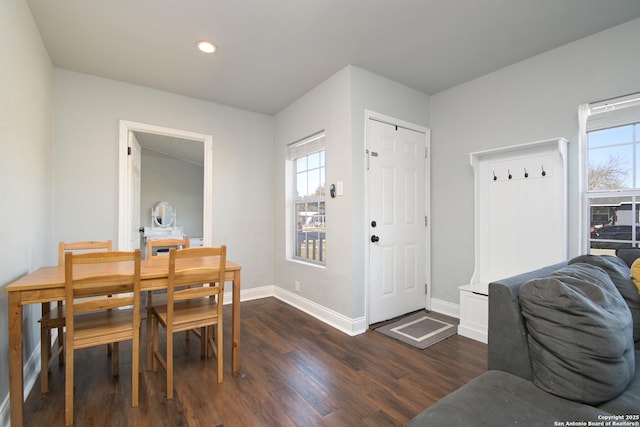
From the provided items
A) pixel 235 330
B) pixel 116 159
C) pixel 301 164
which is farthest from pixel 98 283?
pixel 301 164

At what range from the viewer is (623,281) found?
1580 mm

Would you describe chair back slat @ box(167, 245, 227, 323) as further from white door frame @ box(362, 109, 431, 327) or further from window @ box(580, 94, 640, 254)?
window @ box(580, 94, 640, 254)

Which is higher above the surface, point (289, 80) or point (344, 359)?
point (289, 80)

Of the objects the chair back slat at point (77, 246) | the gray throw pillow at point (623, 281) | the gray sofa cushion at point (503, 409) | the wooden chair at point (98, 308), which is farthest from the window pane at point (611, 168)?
the chair back slat at point (77, 246)

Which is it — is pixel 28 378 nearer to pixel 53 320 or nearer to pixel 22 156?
pixel 53 320

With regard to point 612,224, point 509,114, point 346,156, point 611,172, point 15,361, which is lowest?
point 15,361

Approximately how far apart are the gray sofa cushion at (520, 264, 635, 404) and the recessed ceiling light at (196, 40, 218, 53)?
112 inches

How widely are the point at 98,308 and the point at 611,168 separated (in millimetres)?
3769

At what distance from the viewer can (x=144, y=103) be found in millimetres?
3340

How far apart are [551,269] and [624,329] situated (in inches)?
21.3

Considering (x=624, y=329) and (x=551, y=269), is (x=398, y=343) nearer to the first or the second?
(x=551, y=269)

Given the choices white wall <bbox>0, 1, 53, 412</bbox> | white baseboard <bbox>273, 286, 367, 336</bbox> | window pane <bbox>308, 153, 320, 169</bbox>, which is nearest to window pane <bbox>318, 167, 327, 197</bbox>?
window pane <bbox>308, 153, 320, 169</bbox>

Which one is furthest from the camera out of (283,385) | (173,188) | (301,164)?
(173,188)

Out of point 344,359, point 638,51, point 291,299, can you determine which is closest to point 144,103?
point 291,299
